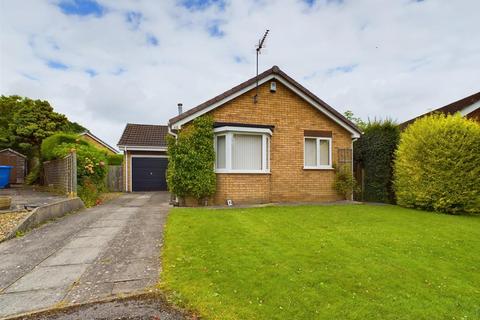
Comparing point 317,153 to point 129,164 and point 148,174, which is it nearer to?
point 148,174

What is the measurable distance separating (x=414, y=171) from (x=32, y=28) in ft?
50.9

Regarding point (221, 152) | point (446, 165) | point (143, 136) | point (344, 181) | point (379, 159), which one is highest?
point (143, 136)

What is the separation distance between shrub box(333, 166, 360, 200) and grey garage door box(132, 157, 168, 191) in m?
11.9

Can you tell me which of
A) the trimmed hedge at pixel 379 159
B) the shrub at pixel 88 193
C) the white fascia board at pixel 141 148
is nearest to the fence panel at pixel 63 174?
the shrub at pixel 88 193

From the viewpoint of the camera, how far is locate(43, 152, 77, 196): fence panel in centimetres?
1043

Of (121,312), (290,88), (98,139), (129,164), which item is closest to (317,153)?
(290,88)

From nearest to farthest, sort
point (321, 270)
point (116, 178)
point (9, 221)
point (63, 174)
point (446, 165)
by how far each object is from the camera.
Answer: point (321, 270)
point (9, 221)
point (446, 165)
point (63, 174)
point (116, 178)

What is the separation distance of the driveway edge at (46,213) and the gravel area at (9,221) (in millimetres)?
169

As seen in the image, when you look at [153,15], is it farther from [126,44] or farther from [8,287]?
[8,287]

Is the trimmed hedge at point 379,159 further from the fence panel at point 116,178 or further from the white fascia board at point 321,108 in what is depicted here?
the fence panel at point 116,178

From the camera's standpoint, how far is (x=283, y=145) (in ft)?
39.6

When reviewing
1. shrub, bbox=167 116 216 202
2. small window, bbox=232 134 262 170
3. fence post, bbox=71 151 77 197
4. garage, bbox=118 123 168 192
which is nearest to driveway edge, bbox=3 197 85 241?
fence post, bbox=71 151 77 197

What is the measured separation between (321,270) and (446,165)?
866 cm

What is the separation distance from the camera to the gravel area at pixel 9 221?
6260mm
